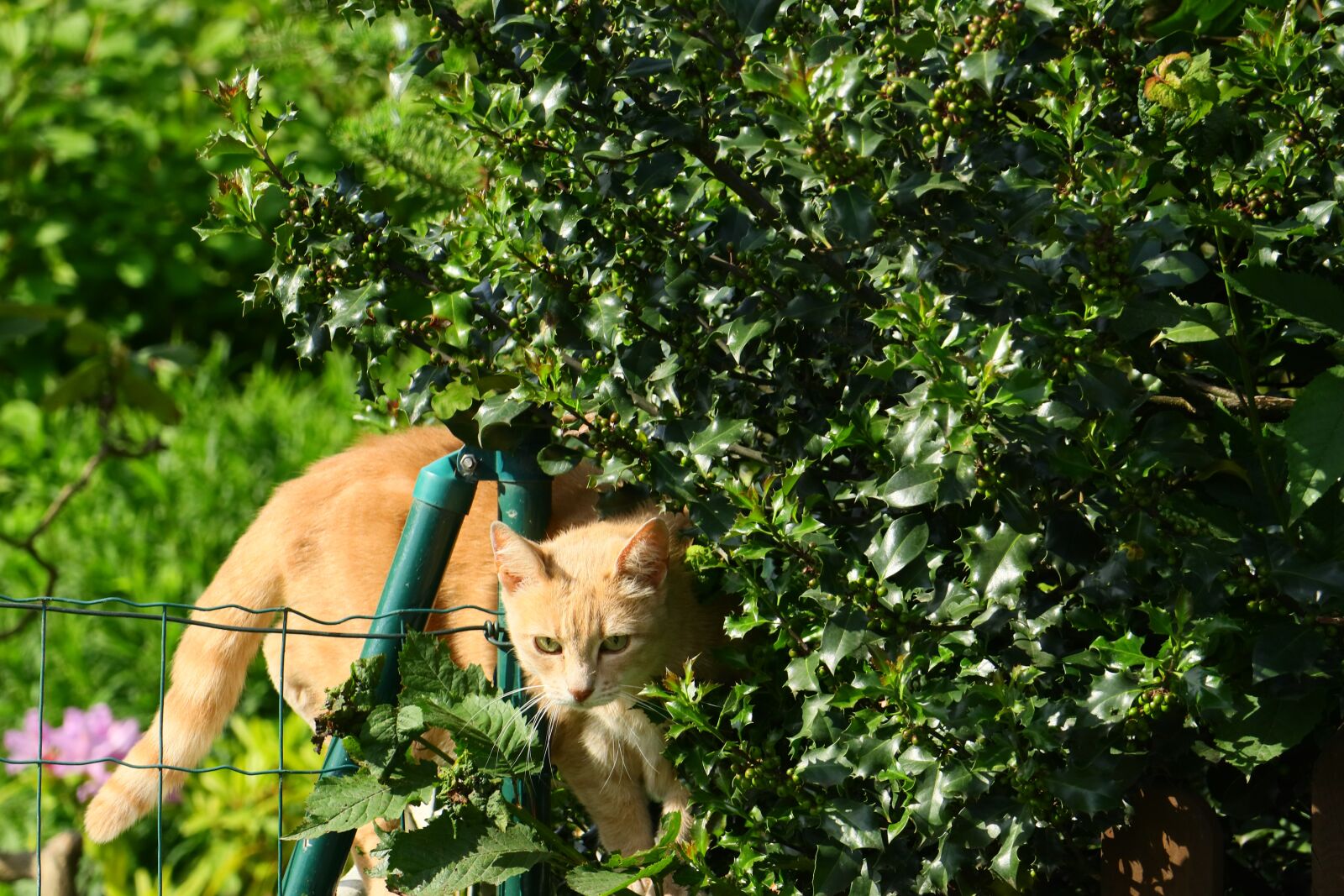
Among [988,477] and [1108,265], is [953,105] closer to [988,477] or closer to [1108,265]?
[1108,265]

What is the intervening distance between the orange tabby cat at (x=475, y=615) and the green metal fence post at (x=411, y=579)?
15 cm

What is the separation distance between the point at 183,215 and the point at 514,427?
4.94 m

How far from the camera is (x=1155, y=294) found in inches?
66.3

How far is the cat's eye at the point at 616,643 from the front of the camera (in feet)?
8.89

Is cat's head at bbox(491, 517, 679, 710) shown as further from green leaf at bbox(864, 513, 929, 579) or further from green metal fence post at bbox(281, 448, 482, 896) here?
green leaf at bbox(864, 513, 929, 579)

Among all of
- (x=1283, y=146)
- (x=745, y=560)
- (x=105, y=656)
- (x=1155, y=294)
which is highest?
(x=1283, y=146)

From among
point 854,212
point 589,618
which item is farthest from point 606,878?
point 854,212

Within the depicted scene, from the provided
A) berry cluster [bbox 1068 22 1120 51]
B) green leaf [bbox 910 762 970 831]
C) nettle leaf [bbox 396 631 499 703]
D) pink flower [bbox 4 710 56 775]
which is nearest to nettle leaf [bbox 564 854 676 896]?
nettle leaf [bbox 396 631 499 703]

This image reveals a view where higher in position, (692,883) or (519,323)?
(519,323)

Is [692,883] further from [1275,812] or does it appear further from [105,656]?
[105,656]

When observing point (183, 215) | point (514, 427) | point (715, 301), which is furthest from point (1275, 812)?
point (183, 215)

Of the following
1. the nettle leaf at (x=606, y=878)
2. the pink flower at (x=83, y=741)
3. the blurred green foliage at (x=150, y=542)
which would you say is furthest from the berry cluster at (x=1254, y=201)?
the blurred green foliage at (x=150, y=542)

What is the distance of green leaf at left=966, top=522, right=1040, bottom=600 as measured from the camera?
5.42ft

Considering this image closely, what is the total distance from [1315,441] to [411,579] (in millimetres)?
1544
